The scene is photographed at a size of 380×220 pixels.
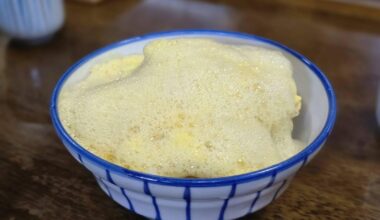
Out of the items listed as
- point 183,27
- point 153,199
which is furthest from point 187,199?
point 183,27

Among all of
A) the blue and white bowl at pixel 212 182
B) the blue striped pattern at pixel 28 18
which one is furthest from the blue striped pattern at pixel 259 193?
the blue striped pattern at pixel 28 18

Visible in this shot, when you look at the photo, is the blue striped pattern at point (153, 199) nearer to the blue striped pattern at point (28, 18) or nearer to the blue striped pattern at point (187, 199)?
the blue striped pattern at point (187, 199)

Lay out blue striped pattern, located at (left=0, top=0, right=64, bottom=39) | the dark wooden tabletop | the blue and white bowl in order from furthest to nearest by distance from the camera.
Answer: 1. blue striped pattern, located at (left=0, top=0, right=64, bottom=39)
2. the dark wooden tabletop
3. the blue and white bowl

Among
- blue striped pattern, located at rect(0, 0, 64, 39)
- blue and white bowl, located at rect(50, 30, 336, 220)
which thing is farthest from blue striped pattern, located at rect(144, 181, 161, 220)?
blue striped pattern, located at rect(0, 0, 64, 39)

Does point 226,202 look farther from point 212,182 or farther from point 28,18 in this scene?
point 28,18

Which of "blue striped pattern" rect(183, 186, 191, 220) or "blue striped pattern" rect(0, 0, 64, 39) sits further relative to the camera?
"blue striped pattern" rect(0, 0, 64, 39)

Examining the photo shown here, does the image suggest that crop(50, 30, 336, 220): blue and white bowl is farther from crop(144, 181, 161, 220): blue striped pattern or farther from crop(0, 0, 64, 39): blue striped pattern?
crop(0, 0, 64, 39): blue striped pattern
